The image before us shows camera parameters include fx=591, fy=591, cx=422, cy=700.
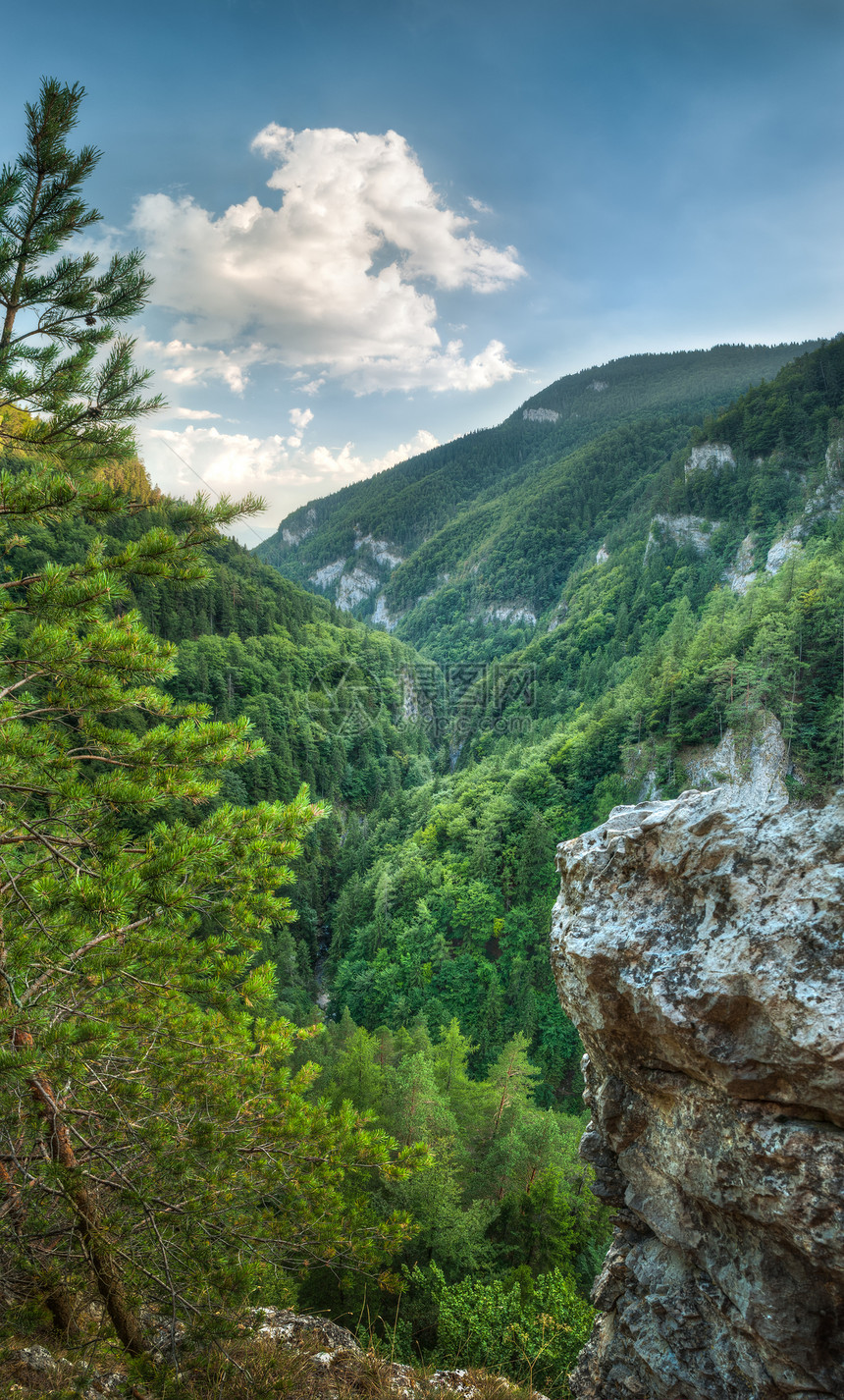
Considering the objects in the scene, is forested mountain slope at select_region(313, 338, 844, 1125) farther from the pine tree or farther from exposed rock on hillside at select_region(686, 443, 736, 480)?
the pine tree

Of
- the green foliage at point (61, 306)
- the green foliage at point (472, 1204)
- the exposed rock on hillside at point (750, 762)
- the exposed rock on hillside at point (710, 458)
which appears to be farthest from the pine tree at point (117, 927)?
the exposed rock on hillside at point (710, 458)

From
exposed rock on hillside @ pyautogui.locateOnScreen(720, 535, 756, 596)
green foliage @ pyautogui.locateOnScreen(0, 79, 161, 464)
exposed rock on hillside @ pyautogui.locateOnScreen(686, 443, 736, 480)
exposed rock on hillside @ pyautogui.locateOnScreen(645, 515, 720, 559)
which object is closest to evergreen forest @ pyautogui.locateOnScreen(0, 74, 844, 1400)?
green foliage @ pyautogui.locateOnScreen(0, 79, 161, 464)

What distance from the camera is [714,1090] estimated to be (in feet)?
13.1

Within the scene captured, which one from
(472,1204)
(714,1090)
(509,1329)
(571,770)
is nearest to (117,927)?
A: (714,1090)

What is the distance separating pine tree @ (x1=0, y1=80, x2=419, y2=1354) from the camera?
424cm

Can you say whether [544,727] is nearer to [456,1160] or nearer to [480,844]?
[480,844]

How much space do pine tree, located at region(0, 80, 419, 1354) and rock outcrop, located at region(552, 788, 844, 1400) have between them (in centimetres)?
224

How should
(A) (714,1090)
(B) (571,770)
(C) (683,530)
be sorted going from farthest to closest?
(C) (683,530) < (B) (571,770) < (A) (714,1090)

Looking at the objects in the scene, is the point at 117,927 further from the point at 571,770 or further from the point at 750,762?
the point at 571,770

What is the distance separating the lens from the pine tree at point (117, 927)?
4.24 m

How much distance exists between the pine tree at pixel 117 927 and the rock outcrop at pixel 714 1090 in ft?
7.34

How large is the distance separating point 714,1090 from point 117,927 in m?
4.36

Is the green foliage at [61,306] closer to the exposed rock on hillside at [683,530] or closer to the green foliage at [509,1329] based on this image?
the green foliage at [509,1329]

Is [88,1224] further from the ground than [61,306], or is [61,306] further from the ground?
[61,306]
